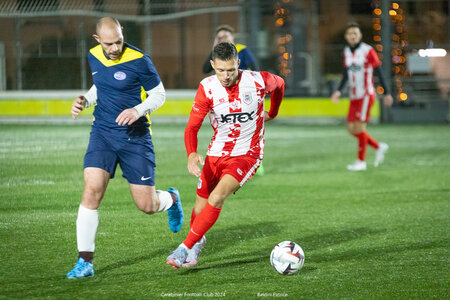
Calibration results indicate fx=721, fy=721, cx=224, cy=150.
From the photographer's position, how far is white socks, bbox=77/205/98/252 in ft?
16.6

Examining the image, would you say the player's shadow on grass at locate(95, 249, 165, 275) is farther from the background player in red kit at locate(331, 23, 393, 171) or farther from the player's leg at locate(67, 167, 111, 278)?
the background player in red kit at locate(331, 23, 393, 171)

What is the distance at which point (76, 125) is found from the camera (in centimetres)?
2023

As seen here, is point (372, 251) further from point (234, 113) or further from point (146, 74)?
point (146, 74)

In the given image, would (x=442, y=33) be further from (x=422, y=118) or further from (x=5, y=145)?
(x=5, y=145)

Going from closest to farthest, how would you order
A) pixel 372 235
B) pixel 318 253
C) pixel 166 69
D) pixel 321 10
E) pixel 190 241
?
pixel 190 241 < pixel 318 253 < pixel 372 235 < pixel 166 69 < pixel 321 10

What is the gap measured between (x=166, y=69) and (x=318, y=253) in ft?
56.0

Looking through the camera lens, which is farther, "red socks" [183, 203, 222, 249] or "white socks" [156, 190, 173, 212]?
"white socks" [156, 190, 173, 212]

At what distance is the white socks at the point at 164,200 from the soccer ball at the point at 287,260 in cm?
128

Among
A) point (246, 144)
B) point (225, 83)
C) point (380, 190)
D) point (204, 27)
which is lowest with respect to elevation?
point (380, 190)

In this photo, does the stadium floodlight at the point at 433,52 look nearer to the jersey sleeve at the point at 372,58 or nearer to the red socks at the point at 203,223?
the jersey sleeve at the point at 372,58

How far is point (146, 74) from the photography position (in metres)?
5.46

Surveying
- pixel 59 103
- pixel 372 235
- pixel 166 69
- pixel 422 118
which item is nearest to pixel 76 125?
pixel 59 103

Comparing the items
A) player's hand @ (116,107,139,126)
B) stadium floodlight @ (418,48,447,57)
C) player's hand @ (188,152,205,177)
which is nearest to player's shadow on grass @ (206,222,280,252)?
player's hand @ (188,152,205,177)

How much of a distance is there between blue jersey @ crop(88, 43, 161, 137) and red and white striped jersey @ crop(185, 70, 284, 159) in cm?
42
